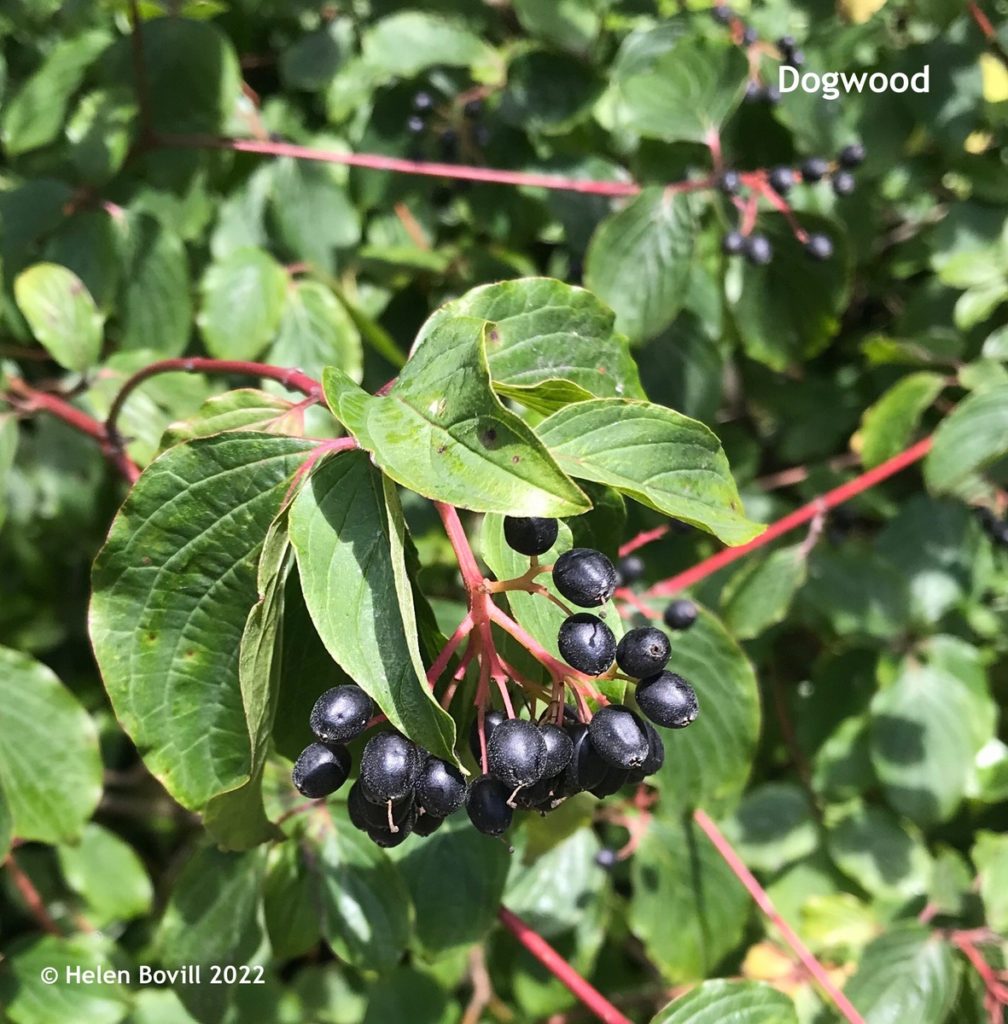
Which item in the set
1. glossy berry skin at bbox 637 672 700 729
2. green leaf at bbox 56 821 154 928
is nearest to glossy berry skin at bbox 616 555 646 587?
glossy berry skin at bbox 637 672 700 729

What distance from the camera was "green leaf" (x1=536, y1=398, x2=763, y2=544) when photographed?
793mm

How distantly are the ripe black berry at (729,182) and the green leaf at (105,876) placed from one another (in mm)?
1858

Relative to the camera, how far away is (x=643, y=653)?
792mm

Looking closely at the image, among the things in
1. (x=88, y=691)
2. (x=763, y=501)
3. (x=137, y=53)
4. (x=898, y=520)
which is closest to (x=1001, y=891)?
(x=898, y=520)

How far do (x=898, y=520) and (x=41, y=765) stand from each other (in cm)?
174

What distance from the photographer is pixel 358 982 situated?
2.01 metres

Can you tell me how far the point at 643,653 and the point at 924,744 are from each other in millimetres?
1316

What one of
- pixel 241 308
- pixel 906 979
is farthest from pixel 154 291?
pixel 906 979

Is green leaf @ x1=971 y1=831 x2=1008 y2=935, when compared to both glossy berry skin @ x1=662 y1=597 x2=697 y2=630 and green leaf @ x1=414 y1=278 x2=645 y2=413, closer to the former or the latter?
glossy berry skin @ x1=662 y1=597 x2=697 y2=630

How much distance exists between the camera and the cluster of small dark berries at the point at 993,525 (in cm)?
183

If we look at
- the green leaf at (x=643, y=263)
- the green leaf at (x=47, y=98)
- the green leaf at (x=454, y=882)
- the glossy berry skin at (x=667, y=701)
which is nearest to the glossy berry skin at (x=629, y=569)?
the green leaf at (x=643, y=263)

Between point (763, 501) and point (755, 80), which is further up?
point (755, 80)

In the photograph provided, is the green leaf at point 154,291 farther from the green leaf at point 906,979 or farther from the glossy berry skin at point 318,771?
the green leaf at point 906,979

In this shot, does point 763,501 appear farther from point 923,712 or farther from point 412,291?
point 412,291
